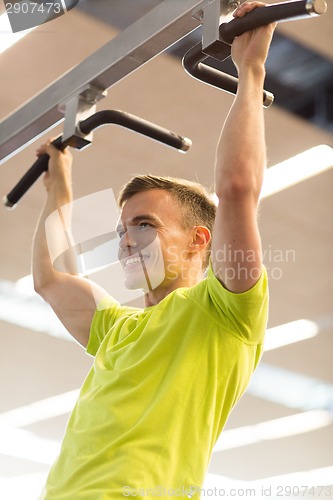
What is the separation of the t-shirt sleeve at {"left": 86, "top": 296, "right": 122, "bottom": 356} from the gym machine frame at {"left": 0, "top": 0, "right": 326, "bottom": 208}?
0.24 m

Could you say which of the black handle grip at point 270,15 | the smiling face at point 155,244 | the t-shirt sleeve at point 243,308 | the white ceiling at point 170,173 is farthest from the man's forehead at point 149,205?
the white ceiling at point 170,173

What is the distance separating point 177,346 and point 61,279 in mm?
367

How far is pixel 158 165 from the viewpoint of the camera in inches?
120

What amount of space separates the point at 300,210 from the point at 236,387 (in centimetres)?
222

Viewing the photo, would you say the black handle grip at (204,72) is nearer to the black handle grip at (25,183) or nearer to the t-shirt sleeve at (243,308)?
the t-shirt sleeve at (243,308)

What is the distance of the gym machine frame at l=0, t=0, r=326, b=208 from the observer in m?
0.99

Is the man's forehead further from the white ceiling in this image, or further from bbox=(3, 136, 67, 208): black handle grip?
the white ceiling

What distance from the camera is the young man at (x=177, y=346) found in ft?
3.28

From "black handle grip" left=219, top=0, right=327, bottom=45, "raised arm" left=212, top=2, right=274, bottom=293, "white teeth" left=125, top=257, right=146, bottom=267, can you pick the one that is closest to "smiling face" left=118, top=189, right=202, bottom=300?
"white teeth" left=125, top=257, right=146, bottom=267

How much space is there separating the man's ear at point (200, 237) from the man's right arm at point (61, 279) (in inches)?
7.9

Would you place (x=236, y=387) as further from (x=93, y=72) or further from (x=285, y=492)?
(x=285, y=492)

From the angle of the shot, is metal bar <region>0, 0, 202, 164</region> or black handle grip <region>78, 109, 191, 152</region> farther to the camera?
black handle grip <region>78, 109, 191, 152</region>

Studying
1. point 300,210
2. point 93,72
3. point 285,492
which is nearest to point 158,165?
point 300,210

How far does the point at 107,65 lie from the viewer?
3.76ft
